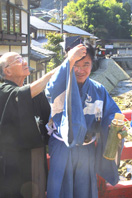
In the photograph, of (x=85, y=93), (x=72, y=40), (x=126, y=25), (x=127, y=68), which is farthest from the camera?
(x=126, y=25)

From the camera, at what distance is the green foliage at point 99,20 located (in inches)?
1745

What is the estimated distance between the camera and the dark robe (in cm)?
182

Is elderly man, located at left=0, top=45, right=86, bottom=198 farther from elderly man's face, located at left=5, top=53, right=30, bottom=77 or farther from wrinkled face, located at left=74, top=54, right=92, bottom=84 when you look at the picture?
wrinkled face, located at left=74, top=54, right=92, bottom=84

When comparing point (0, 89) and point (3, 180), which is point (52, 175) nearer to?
point (3, 180)

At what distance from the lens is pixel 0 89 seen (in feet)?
6.12

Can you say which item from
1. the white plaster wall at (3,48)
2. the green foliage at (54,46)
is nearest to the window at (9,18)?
the white plaster wall at (3,48)

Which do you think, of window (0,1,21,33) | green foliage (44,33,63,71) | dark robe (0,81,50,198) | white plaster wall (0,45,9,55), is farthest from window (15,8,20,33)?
dark robe (0,81,50,198)

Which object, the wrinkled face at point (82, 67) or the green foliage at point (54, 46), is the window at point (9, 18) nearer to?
the wrinkled face at point (82, 67)

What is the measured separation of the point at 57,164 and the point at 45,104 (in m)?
0.51

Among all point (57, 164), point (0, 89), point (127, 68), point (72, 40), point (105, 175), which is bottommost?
point (127, 68)

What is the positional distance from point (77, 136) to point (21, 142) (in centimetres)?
49

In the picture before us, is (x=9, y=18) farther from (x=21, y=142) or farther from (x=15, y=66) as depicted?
(x=21, y=142)

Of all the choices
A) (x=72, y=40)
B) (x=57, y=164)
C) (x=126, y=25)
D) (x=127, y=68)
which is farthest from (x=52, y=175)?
(x=126, y=25)

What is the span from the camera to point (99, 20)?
44.8 metres
